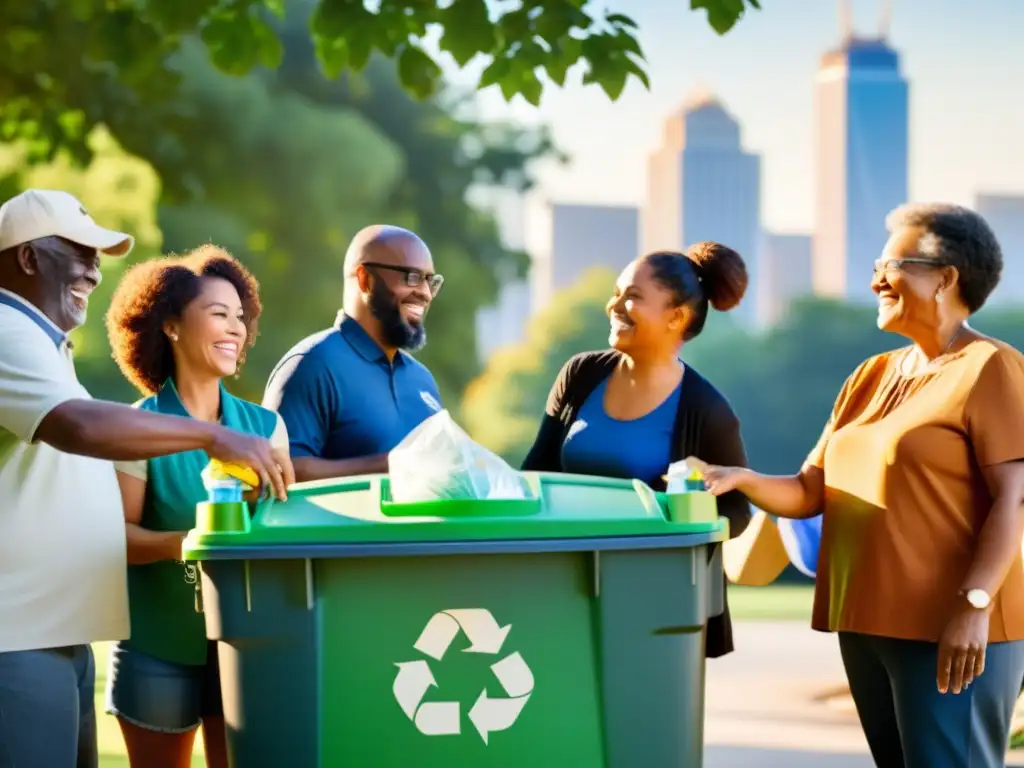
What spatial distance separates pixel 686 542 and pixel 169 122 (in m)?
16.9

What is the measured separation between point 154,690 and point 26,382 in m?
0.84

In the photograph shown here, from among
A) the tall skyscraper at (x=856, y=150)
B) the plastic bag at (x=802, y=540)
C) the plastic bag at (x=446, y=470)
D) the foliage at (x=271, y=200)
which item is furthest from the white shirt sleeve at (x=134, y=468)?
the tall skyscraper at (x=856, y=150)

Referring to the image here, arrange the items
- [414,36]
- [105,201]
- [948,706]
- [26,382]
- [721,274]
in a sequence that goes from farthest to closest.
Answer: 1. [105,201]
2. [414,36]
3. [721,274]
4. [948,706]
5. [26,382]

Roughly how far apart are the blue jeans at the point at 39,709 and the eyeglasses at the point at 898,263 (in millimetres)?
1923

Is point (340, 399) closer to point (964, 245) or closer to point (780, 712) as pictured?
point (964, 245)

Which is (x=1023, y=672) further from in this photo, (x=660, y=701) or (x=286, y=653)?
(x=286, y=653)

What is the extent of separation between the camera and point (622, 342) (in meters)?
3.83

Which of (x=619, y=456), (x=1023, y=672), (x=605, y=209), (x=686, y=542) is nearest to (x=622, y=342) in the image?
(x=619, y=456)

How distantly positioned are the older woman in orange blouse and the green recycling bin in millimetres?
447

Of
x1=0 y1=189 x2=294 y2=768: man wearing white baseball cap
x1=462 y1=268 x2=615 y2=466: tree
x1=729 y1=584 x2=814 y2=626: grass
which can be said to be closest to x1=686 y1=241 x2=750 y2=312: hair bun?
x1=0 y1=189 x2=294 y2=768: man wearing white baseball cap

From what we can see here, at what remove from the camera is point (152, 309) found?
11.6 ft

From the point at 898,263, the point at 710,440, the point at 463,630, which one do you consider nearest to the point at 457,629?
the point at 463,630

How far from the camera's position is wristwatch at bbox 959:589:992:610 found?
310cm

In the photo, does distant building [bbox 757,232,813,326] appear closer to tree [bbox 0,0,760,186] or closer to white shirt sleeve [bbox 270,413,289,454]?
tree [bbox 0,0,760,186]
